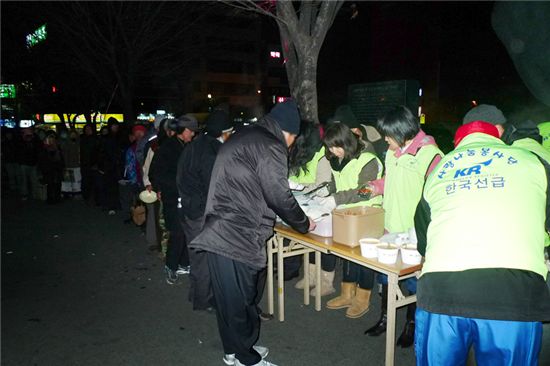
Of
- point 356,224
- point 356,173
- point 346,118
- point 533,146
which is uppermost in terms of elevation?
point 346,118

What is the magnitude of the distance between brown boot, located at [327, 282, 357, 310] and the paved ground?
101 millimetres

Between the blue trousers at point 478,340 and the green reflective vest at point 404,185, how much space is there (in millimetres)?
1472

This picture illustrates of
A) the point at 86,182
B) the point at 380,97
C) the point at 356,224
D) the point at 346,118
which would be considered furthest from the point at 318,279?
the point at 86,182

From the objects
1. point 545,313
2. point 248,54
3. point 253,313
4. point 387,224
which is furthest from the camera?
point 248,54

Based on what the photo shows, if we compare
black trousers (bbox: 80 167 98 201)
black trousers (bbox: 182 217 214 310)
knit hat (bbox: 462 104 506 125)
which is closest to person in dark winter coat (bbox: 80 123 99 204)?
black trousers (bbox: 80 167 98 201)

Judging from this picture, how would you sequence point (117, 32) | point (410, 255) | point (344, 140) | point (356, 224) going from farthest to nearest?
point (117, 32) → point (344, 140) → point (356, 224) → point (410, 255)

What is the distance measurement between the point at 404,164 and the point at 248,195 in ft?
4.50

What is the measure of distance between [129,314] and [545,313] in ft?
12.8

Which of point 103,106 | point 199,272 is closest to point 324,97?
point 103,106

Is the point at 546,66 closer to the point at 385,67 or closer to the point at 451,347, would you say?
the point at 451,347

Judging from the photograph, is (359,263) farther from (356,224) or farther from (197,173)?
(197,173)

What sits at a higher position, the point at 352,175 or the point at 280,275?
the point at 352,175

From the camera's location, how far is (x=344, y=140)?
153 inches

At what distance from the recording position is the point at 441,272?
76.3 inches
